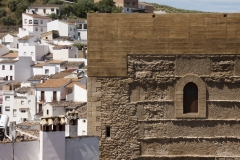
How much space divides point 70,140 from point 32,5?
6947 cm

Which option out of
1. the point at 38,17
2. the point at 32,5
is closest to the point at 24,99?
the point at 38,17

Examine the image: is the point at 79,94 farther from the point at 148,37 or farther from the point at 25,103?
the point at 148,37

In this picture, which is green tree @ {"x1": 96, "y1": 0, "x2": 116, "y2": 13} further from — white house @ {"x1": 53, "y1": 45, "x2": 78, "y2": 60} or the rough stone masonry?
the rough stone masonry

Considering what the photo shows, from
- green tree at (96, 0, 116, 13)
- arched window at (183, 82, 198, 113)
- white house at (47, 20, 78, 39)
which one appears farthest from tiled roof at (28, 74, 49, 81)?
green tree at (96, 0, 116, 13)

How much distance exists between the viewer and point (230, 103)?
12555mm

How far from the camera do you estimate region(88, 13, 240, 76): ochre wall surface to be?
12.5 metres

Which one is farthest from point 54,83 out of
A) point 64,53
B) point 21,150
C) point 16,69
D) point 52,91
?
point 21,150

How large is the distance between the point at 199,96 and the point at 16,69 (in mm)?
34696

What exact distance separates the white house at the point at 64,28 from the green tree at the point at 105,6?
12002mm

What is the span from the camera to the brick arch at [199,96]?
12.5 meters

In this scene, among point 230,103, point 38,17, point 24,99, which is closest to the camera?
point 230,103

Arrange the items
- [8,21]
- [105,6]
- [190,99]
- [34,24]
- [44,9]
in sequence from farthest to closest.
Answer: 1. [44,9]
2. [105,6]
3. [8,21]
4. [34,24]
5. [190,99]

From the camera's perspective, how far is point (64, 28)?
207 ft

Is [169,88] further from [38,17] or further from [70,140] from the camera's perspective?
[38,17]
